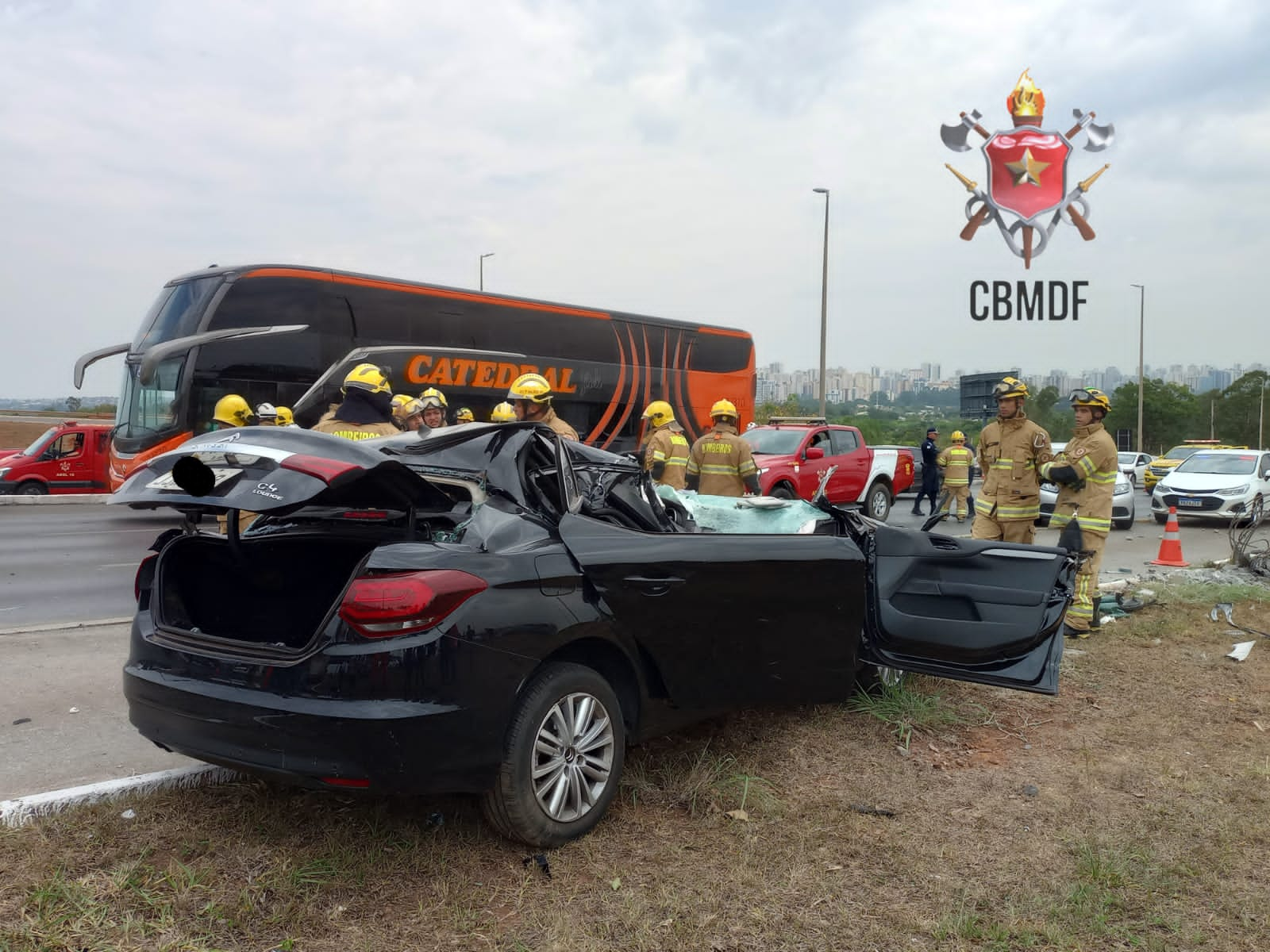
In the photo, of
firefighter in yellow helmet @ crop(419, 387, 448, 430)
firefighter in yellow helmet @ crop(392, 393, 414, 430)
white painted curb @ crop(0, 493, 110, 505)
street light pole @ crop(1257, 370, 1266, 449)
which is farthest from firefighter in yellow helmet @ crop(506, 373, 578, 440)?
street light pole @ crop(1257, 370, 1266, 449)

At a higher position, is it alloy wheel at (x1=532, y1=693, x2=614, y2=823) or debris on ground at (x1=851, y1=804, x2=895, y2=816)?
alloy wheel at (x1=532, y1=693, x2=614, y2=823)

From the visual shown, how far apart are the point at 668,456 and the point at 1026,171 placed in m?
6.64

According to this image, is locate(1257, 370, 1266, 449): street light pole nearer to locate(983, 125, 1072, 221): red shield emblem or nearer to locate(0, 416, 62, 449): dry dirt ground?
locate(983, 125, 1072, 221): red shield emblem

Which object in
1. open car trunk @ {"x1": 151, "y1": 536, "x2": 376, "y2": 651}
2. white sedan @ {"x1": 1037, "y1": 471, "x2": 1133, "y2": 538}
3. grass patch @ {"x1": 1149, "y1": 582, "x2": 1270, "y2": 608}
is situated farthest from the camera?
white sedan @ {"x1": 1037, "y1": 471, "x2": 1133, "y2": 538}

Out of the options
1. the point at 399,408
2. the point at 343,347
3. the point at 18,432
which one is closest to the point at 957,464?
the point at 399,408

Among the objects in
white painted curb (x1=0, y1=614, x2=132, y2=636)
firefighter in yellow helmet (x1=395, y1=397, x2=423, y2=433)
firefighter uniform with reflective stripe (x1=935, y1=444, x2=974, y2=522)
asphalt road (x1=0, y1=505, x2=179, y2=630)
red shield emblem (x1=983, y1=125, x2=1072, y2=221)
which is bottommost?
asphalt road (x1=0, y1=505, x2=179, y2=630)

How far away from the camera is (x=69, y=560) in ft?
36.1

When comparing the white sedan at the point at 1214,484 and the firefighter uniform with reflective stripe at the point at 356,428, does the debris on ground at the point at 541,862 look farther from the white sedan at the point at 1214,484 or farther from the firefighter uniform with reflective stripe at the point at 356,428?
the white sedan at the point at 1214,484

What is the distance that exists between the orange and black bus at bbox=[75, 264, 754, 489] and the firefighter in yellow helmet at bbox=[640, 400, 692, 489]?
6.38 meters

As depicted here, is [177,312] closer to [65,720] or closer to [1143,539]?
[65,720]

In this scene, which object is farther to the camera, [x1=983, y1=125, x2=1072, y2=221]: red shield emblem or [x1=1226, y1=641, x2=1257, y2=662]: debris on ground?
[x1=983, y1=125, x2=1072, y2=221]: red shield emblem

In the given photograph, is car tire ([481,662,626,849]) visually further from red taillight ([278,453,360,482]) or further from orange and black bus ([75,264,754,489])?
orange and black bus ([75,264,754,489])

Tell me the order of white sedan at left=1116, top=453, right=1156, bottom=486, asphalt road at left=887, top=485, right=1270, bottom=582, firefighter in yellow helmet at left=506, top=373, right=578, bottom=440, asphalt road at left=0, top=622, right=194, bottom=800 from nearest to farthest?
1. asphalt road at left=0, top=622, right=194, bottom=800
2. firefighter in yellow helmet at left=506, top=373, right=578, bottom=440
3. asphalt road at left=887, top=485, right=1270, bottom=582
4. white sedan at left=1116, top=453, right=1156, bottom=486

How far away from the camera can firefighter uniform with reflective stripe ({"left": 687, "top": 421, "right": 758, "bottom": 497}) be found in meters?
8.95
